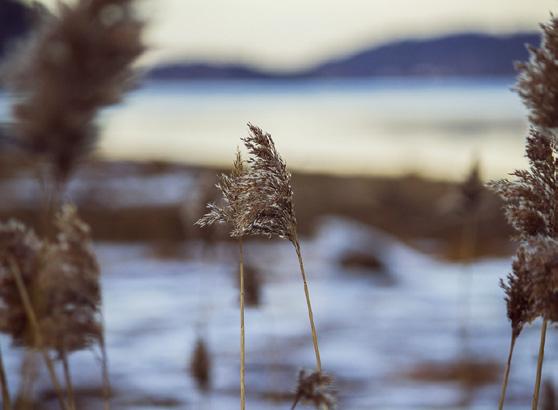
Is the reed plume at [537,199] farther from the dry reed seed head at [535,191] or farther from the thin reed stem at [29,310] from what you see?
the thin reed stem at [29,310]

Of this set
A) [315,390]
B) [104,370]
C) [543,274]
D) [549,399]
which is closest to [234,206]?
[315,390]

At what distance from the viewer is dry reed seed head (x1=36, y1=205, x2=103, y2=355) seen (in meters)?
2.06

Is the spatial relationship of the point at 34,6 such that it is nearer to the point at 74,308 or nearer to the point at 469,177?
the point at 74,308

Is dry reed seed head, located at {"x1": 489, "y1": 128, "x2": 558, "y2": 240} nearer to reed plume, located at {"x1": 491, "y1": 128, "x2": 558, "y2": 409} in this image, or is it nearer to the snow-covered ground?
reed plume, located at {"x1": 491, "y1": 128, "x2": 558, "y2": 409}

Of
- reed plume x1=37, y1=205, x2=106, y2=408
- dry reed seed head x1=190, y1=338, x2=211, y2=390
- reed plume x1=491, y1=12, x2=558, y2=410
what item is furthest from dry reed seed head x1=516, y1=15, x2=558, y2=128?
dry reed seed head x1=190, y1=338, x2=211, y2=390

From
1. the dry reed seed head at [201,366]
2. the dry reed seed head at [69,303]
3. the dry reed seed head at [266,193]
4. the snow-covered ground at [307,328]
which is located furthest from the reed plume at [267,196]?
the snow-covered ground at [307,328]

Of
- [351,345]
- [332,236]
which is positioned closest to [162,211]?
[332,236]

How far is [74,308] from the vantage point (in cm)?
210

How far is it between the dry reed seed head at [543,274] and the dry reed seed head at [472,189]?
2.83 meters

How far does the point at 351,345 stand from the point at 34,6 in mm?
5603

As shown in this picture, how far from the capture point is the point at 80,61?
1857 mm

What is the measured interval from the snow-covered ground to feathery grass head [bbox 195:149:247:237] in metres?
2.08

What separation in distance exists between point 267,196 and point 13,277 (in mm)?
869

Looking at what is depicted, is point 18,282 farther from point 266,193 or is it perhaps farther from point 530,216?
point 530,216
